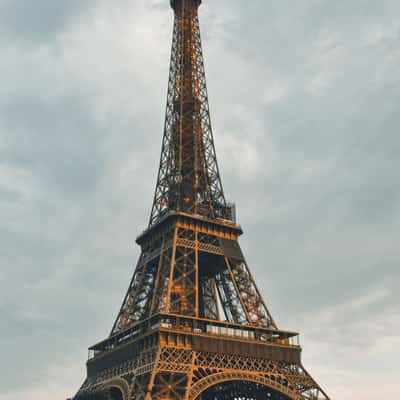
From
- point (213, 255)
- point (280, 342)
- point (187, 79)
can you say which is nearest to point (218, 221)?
point (213, 255)

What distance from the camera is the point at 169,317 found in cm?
5538

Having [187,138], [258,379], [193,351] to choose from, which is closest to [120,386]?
[193,351]

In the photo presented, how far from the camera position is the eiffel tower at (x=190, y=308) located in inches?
2115

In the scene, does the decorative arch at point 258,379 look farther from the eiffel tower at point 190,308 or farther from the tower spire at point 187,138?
the tower spire at point 187,138

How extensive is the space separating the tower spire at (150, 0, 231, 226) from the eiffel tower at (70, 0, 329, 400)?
14 centimetres

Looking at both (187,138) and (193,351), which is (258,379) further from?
(187,138)

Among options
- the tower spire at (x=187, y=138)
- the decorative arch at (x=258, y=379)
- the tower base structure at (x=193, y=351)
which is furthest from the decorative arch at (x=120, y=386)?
the tower spire at (x=187, y=138)

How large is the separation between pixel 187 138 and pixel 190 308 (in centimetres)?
2272

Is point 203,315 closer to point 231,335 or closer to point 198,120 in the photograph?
point 231,335

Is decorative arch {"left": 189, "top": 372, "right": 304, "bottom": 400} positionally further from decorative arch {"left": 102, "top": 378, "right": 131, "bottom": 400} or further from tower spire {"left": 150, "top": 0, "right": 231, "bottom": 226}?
tower spire {"left": 150, "top": 0, "right": 231, "bottom": 226}

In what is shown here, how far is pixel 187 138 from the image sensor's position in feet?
243

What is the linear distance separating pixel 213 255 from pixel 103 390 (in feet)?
60.6

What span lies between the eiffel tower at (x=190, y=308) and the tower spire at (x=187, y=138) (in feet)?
0.45

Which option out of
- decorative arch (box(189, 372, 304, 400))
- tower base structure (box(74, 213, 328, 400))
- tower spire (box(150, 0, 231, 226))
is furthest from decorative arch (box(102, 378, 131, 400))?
tower spire (box(150, 0, 231, 226))
